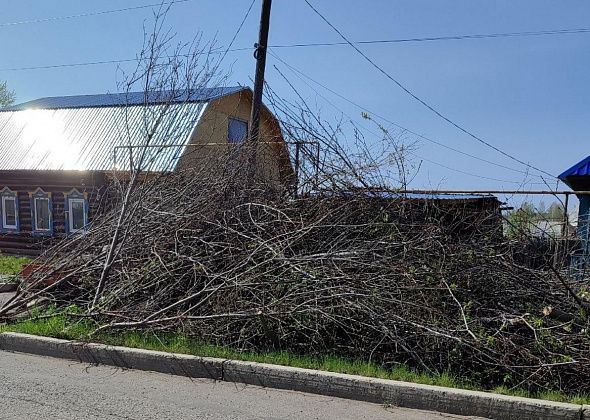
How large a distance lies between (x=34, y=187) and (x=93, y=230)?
440 inches

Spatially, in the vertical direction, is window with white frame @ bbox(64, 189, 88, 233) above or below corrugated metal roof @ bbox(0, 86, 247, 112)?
below

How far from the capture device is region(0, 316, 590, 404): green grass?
4.64m

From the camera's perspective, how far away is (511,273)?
5859mm

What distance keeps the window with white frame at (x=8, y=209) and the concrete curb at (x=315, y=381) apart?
13735 millimetres

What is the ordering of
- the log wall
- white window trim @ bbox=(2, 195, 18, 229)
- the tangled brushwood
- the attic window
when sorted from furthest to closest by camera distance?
the attic window < white window trim @ bbox=(2, 195, 18, 229) < the log wall < the tangled brushwood

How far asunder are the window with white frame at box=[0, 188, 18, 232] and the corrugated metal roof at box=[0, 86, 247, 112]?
399 cm

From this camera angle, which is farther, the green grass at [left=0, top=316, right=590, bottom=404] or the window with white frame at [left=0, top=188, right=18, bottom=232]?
the window with white frame at [left=0, top=188, right=18, bottom=232]

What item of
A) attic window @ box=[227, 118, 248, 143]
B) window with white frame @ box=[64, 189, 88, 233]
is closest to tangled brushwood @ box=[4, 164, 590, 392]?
window with white frame @ box=[64, 189, 88, 233]

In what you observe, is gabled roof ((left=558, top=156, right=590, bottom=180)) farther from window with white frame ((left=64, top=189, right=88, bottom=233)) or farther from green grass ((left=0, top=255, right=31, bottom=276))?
window with white frame ((left=64, top=189, right=88, bottom=233))

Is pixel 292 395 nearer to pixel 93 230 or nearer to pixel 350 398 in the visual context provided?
pixel 350 398

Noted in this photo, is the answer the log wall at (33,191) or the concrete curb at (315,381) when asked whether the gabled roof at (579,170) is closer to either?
the concrete curb at (315,381)

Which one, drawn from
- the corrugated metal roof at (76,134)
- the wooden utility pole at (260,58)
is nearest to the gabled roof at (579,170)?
the wooden utility pole at (260,58)

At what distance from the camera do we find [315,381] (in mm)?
4820

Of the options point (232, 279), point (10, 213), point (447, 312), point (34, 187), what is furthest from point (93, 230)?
point (10, 213)
